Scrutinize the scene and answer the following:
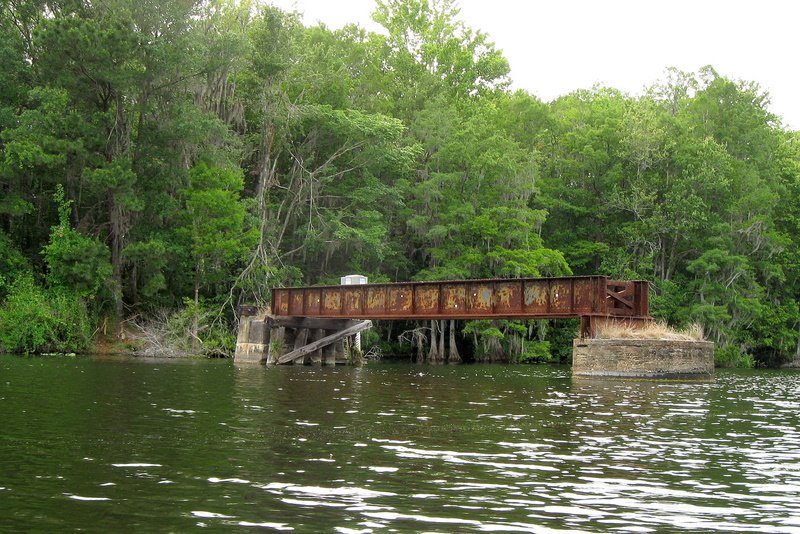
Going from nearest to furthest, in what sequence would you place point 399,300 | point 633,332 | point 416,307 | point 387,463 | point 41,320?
point 387,463
point 633,332
point 416,307
point 399,300
point 41,320

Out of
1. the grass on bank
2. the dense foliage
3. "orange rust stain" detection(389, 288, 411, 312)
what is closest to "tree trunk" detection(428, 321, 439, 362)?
the dense foliage

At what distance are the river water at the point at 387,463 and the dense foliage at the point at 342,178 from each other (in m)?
23.7

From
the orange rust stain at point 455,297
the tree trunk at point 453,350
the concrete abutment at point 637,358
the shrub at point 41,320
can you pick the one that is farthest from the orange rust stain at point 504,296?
the shrub at point 41,320

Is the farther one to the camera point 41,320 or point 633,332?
point 41,320

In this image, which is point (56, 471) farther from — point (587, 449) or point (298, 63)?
point (298, 63)

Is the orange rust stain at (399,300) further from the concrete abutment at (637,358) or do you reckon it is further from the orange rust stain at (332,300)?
the concrete abutment at (637,358)

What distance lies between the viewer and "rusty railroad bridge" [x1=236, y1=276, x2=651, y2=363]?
27.7m

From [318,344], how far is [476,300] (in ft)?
26.6

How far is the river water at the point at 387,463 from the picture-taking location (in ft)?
22.1

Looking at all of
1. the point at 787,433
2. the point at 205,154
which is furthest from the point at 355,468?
the point at 205,154

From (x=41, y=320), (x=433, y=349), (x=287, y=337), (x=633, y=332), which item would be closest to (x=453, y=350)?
(x=433, y=349)

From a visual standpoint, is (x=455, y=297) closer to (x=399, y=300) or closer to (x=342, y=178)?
(x=399, y=300)

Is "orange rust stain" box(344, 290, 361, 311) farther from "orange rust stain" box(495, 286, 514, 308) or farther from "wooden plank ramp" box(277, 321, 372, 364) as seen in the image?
"orange rust stain" box(495, 286, 514, 308)

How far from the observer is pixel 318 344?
3584cm
